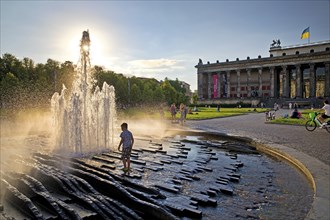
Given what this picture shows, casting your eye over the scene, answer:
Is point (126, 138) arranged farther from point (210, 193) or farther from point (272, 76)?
point (272, 76)

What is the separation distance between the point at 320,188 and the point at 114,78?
189 ft

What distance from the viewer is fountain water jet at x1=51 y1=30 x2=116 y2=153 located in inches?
506

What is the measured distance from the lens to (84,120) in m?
13.6

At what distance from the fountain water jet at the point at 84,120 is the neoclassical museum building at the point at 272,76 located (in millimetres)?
70462

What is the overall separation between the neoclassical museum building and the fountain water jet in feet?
231

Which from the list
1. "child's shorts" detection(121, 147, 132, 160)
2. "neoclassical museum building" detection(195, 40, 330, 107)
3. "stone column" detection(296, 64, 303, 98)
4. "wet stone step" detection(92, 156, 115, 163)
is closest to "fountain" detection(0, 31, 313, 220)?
"wet stone step" detection(92, 156, 115, 163)

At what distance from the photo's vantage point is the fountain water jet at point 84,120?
42.1 ft

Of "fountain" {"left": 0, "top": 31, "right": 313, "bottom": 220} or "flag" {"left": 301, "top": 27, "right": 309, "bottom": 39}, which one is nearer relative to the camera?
"fountain" {"left": 0, "top": 31, "right": 313, "bottom": 220}

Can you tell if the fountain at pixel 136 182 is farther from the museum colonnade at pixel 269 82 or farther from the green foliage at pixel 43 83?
the museum colonnade at pixel 269 82

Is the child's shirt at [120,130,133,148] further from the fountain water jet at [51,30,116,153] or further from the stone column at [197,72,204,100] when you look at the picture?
the stone column at [197,72,204,100]

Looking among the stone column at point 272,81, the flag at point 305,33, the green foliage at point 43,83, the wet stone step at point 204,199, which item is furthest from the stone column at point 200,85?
the wet stone step at point 204,199

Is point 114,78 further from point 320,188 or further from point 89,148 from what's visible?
point 320,188

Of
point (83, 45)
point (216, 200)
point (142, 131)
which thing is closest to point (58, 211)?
point (216, 200)

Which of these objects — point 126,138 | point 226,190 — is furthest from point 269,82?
point 226,190
